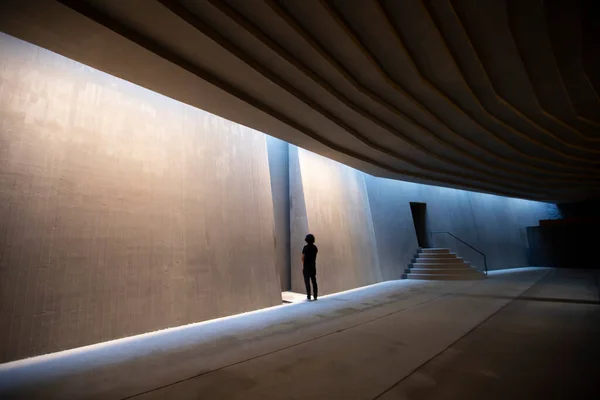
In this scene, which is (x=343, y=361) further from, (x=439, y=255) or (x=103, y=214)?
(x=439, y=255)

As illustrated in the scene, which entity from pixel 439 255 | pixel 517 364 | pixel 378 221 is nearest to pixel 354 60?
pixel 517 364

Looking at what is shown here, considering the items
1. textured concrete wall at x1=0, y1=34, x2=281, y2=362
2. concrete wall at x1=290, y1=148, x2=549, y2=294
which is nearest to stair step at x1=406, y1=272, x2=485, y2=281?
concrete wall at x1=290, y1=148, x2=549, y2=294

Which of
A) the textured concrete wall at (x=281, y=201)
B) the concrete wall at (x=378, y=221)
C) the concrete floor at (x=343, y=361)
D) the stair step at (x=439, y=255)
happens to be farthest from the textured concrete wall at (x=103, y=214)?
the stair step at (x=439, y=255)

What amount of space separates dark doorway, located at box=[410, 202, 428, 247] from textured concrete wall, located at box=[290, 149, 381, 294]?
3.60m

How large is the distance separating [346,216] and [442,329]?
4674 mm

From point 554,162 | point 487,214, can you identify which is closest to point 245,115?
point 554,162

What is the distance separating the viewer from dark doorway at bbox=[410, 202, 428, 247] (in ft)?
36.0

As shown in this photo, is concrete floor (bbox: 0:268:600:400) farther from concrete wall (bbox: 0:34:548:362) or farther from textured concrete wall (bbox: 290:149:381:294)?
textured concrete wall (bbox: 290:149:381:294)

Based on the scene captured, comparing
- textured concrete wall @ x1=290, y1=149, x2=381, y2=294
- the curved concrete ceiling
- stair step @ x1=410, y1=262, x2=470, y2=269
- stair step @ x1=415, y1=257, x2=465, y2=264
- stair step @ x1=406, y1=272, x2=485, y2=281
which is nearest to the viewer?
the curved concrete ceiling

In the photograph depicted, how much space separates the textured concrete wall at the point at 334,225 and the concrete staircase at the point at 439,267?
66.7 inches

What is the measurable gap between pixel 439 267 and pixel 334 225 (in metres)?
4.38

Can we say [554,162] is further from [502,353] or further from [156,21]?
[156,21]

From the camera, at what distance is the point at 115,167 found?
3574 millimetres

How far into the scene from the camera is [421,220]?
36.4 feet
